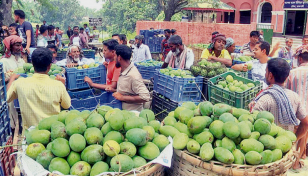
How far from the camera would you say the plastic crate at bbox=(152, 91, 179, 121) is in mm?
4167

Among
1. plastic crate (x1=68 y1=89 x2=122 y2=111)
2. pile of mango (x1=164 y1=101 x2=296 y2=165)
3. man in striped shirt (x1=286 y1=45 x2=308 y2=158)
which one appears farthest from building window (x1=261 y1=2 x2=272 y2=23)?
Answer: pile of mango (x1=164 y1=101 x2=296 y2=165)

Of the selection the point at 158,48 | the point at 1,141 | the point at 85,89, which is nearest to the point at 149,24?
the point at 158,48

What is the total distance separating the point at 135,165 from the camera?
1942 mm

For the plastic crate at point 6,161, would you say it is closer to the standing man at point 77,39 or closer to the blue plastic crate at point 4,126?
the blue plastic crate at point 4,126

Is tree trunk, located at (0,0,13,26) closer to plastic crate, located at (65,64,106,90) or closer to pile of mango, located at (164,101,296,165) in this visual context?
plastic crate, located at (65,64,106,90)

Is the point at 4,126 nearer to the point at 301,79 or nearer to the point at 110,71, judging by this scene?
the point at 110,71

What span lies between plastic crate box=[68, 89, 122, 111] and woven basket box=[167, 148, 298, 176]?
195 centimetres

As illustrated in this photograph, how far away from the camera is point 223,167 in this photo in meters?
1.94

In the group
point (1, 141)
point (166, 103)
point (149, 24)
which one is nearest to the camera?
point (1, 141)

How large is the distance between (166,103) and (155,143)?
219 cm

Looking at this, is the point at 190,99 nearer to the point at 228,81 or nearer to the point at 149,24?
the point at 228,81

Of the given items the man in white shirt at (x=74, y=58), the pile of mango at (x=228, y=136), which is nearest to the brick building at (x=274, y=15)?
the man in white shirt at (x=74, y=58)

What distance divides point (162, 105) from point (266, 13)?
24.8 metres

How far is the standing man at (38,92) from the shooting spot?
9.61ft
